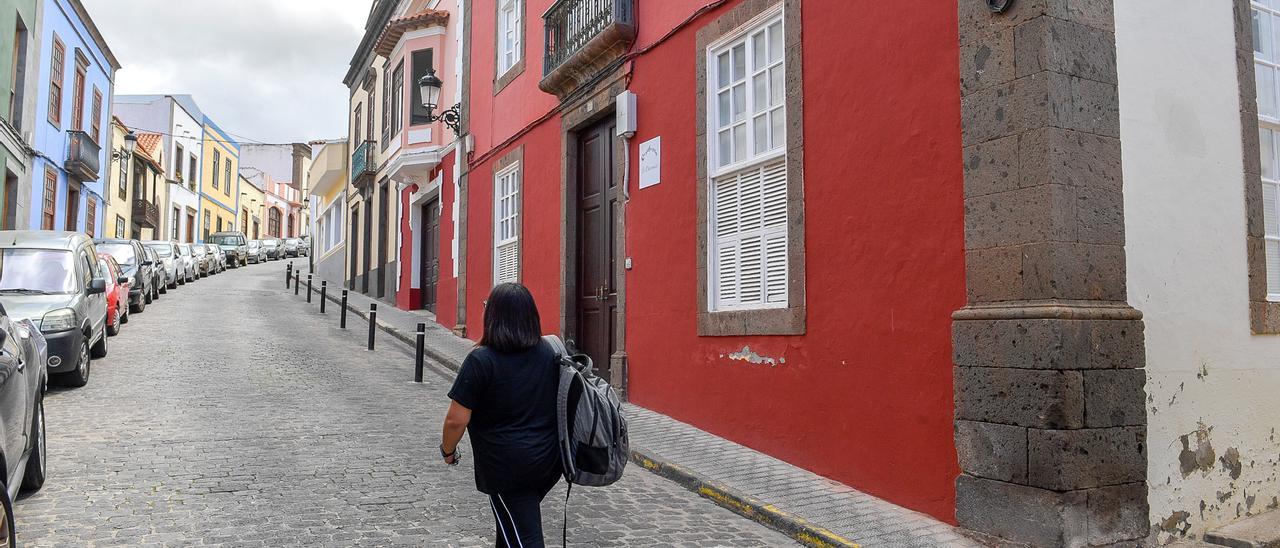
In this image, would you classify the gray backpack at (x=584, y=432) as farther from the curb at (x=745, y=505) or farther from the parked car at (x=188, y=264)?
the parked car at (x=188, y=264)

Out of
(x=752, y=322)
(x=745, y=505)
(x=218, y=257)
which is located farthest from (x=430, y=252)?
(x=218, y=257)

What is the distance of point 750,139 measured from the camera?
23.6 feet

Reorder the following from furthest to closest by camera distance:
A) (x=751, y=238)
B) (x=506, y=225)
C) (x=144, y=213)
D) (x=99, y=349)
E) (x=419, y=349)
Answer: (x=144, y=213)
(x=506, y=225)
(x=99, y=349)
(x=419, y=349)
(x=751, y=238)

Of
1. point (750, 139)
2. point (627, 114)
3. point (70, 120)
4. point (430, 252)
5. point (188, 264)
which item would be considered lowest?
point (430, 252)

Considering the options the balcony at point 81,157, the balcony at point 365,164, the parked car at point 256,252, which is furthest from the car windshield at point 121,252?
the parked car at point 256,252

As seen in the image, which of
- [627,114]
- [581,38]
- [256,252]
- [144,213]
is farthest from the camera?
[256,252]

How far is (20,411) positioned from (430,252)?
1389 cm

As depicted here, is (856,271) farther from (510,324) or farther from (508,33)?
(508,33)

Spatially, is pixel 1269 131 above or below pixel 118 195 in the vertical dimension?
below

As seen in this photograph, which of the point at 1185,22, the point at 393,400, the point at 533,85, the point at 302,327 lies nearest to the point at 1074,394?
the point at 1185,22

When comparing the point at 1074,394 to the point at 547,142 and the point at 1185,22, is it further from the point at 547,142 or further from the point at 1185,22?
the point at 547,142

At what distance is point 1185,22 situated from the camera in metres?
5.24

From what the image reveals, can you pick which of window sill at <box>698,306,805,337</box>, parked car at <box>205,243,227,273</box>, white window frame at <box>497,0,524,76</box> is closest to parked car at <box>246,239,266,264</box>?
parked car at <box>205,243,227,273</box>

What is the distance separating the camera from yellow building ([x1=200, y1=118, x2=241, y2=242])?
4562cm
